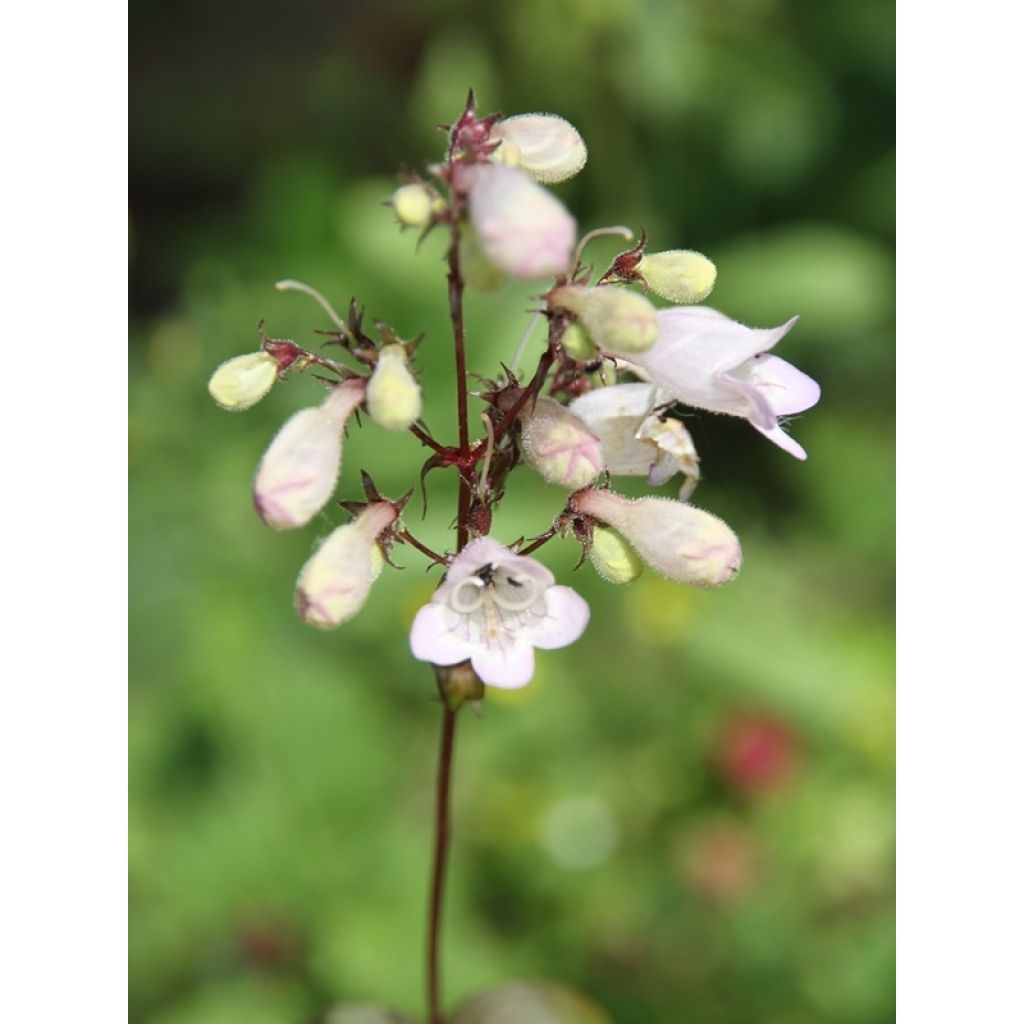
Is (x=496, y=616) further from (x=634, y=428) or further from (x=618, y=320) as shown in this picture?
(x=618, y=320)

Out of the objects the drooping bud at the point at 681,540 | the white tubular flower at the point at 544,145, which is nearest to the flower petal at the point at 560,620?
the drooping bud at the point at 681,540

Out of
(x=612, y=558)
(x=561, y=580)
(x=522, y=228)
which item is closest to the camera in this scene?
(x=522, y=228)

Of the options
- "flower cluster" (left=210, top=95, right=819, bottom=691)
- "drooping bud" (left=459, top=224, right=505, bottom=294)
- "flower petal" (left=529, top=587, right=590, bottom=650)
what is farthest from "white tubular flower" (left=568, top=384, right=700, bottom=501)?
"drooping bud" (left=459, top=224, right=505, bottom=294)

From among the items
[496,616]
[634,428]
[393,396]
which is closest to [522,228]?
[393,396]

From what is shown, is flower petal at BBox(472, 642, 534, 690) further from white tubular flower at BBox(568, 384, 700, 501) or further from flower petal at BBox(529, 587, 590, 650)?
white tubular flower at BBox(568, 384, 700, 501)

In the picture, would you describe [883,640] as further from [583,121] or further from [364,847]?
[583,121]

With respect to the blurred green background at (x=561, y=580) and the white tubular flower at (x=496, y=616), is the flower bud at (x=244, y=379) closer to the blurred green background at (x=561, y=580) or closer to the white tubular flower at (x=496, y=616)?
the white tubular flower at (x=496, y=616)

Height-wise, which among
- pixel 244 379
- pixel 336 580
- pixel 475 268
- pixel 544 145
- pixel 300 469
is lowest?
pixel 336 580
